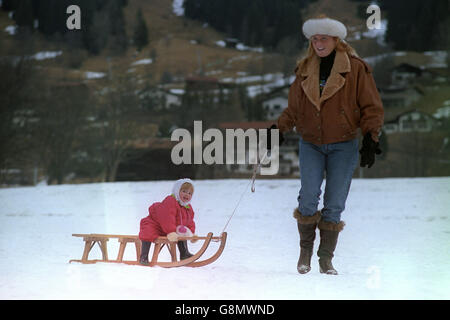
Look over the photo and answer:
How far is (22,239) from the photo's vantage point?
3912mm

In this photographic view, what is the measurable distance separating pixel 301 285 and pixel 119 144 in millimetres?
9792

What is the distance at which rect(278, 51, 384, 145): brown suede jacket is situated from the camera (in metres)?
2.36

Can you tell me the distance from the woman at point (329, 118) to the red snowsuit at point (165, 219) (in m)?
0.53

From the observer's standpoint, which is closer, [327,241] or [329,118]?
[329,118]

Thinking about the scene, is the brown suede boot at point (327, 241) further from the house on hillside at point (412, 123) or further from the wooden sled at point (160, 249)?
the house on hillside at point (412, 123)

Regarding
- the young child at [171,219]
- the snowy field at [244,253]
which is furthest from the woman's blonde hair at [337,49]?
the snowy field at [244,253]

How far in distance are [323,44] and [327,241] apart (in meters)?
0.78

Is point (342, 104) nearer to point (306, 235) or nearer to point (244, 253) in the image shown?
point (306, 235)

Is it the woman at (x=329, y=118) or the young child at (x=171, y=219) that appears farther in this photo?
the young child at (x=171, y=219)

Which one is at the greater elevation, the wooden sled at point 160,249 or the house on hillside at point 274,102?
the house on hillside at point 274,102

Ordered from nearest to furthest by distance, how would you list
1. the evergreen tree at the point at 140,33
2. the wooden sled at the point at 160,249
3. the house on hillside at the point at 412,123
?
the wooden sled at the point at 160,249
the evergreen tree at the point at 140,33
the house on hillside at the point at 412,123

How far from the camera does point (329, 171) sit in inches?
96.8

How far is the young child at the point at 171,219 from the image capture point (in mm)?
2695

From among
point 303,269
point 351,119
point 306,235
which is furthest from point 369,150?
point 303,269
